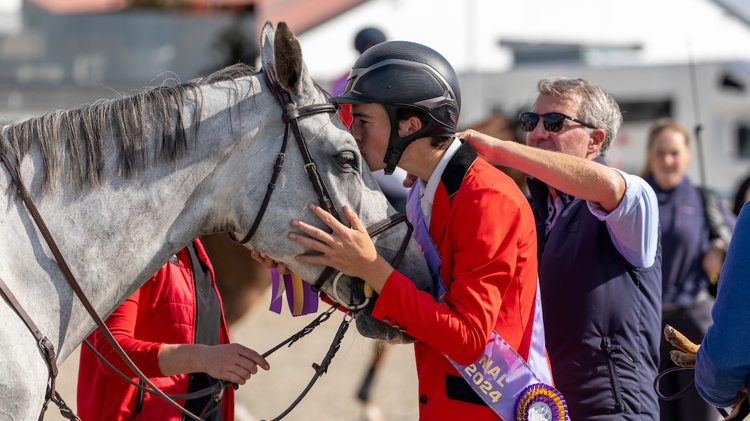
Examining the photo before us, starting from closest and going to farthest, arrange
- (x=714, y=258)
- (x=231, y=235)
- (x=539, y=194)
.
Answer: (x=231, y=235), (x=539, y=194), (x=714, y=258)

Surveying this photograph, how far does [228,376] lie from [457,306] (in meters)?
0.83

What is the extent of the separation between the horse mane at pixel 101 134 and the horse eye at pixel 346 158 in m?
0.44

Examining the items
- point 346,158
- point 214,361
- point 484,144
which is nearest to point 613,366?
point 484,144

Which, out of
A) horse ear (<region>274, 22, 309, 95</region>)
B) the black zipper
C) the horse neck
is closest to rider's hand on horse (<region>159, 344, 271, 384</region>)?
the horse neck

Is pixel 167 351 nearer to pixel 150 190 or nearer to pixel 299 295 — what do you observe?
pixel 299 295

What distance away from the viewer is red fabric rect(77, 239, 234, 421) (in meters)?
2.70

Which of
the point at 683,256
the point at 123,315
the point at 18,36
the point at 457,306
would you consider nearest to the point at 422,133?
the point at 457,306

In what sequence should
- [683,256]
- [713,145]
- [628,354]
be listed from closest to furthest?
[628,354] → [683,256] → [713,145]

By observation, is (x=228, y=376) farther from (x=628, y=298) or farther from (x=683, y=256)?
(x=683, y=256)

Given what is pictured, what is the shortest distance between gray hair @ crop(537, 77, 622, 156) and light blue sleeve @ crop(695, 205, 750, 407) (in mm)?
1041

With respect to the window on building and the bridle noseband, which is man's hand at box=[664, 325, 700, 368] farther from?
the window on building

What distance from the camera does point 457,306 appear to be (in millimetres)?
2234

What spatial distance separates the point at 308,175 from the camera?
7.57 ft

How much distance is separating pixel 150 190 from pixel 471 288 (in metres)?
0.98
